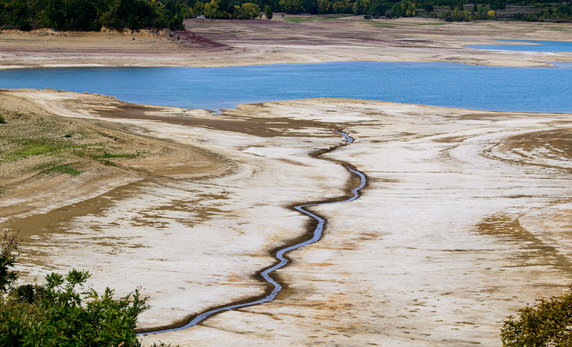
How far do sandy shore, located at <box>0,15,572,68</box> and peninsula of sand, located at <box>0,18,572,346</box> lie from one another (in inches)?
1317

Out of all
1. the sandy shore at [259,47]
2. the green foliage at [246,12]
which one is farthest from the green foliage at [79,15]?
the green foliage at [246,12]

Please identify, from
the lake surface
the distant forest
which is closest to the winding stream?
the lake surface

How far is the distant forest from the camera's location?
86.6 meters

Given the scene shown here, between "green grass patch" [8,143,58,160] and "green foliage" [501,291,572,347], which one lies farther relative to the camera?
"green grass patch" [8,143,58,160]

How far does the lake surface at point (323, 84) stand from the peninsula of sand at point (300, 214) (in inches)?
355

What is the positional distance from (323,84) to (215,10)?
75.4 metres

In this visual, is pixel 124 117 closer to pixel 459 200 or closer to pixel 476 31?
pixel 459 200

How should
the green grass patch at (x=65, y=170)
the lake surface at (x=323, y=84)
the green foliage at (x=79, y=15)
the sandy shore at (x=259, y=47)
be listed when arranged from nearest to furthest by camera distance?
the green grass patch at (x=65, y=170) < the lake surface at (x=323, y=84) < the sandy shore at (x=259, y=47) < the green foliage at (x=79, y=15)

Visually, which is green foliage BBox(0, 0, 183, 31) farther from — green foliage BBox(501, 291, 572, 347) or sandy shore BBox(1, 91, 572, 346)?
green foliage BBox(501, 291, 572, 347)

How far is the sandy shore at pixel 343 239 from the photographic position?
13672 mm

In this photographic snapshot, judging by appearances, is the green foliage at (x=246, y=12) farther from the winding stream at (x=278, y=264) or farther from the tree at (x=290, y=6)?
the winding stream at (x=278, y=264)

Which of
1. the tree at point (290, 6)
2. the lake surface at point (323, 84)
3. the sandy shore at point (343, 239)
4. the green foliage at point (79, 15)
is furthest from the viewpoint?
the tree at point (290, 6)

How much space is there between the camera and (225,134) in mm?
37625

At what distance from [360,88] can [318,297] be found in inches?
1910
